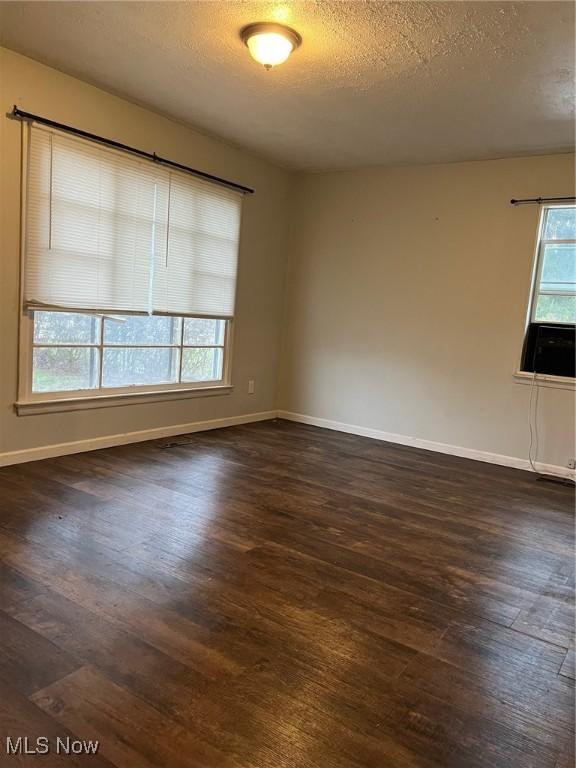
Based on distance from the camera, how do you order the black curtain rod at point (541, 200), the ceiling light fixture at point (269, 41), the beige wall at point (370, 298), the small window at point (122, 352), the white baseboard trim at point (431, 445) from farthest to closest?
the white baseboard trim at point (431, 445) → the black curtain rod at point (541, 200) → the beige wall at point (370, 298) → the small window at point (122, 352) → the ceiling light fixture at point (269, 41)

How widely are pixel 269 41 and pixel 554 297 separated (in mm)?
3048

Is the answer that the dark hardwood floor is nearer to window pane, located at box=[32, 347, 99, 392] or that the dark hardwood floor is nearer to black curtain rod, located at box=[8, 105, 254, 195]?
window pane, located at box=[32, 347, 99, 392]

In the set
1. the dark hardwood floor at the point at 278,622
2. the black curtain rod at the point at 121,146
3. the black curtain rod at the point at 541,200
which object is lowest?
the dark hardwood floor at the point at 278,622

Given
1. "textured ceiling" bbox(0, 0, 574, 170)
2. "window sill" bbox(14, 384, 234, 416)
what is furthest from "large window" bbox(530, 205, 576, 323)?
"window sill" bbox(14, 384, 234, 416)

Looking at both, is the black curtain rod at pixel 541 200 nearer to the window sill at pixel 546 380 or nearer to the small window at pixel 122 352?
the window sill at pixel 546 380

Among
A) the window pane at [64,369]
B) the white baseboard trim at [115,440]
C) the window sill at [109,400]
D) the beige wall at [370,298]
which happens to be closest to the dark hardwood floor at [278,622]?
the white baseboard trim at [115,440]

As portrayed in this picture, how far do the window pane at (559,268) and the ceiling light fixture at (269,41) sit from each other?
275cm

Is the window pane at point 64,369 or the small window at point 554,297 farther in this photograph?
the small window at point 554,297

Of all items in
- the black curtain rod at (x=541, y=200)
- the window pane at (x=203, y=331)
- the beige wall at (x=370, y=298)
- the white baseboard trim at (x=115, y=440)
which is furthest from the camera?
the window pane at (x=203, y=331)

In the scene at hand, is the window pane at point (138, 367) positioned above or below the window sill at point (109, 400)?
above

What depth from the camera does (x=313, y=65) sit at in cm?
311

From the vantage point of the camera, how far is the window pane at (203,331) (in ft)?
15.8

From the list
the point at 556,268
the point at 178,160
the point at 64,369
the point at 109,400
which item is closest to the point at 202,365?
the point at 109,400

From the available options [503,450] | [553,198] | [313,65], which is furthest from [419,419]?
[313,65]
